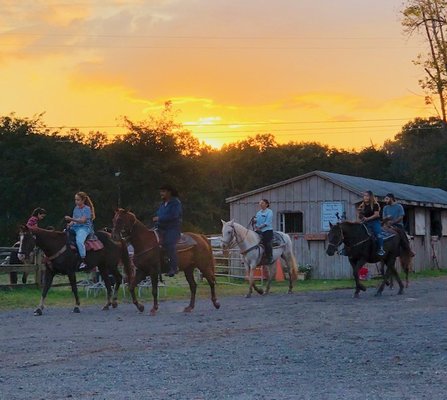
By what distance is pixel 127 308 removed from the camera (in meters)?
17.2

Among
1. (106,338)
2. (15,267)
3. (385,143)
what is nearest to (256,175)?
(385,143)

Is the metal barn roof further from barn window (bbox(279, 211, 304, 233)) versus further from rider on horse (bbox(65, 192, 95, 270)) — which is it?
rider on horse (bbox(65, 192, 95, 270))

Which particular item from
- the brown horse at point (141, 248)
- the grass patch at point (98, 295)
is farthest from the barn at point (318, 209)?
the brown horse at point (141, 248)

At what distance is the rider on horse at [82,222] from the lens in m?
16.5

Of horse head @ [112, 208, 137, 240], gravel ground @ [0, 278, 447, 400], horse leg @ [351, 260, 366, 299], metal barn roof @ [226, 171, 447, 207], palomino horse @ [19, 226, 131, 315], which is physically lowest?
gravel ground @ [0, 278, 447, 400]

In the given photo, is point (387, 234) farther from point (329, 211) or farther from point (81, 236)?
point (329, 211)

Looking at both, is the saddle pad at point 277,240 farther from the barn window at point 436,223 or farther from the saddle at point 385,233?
the barn window at point 436,223

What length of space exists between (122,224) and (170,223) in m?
1.01

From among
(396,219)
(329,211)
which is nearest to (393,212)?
(396,219)

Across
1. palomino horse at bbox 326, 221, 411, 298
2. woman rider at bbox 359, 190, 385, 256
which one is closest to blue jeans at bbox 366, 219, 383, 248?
woman rider at bbox 359, 190, 385, 256

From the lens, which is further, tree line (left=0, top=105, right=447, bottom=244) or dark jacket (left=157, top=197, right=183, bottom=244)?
tree line (left=0, top=105, right=447, bottom=244)

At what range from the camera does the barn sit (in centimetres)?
2928

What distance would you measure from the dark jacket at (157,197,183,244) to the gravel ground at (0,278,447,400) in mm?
1595

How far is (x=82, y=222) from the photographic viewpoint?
54.1ft
